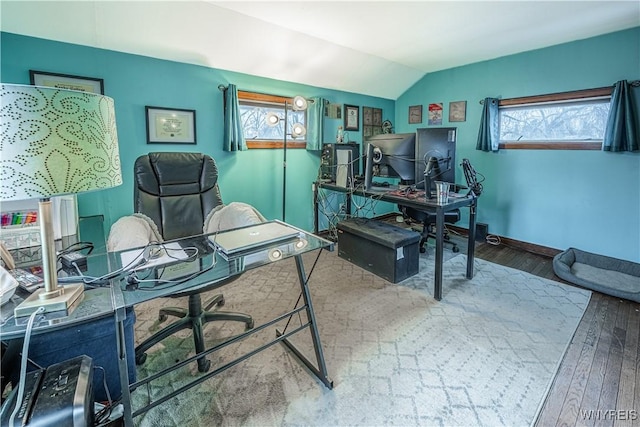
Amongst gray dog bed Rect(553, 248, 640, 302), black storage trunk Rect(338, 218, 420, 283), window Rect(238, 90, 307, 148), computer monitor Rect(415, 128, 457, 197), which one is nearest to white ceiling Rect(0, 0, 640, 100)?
window Rect(238, 90, 307, 148)

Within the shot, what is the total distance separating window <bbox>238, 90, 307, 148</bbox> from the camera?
3395 millimetres

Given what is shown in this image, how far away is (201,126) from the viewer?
10.0 feet

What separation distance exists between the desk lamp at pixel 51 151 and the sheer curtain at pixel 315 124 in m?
2.98

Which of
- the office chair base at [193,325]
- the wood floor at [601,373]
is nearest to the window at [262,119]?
the office chair base at [193,325]

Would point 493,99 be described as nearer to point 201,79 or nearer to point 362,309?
point 362,309

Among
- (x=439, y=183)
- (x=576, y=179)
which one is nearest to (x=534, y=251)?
(x=576, y=179)

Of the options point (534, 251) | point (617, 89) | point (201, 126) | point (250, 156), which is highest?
point (617, 89)

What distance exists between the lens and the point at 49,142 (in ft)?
2.51

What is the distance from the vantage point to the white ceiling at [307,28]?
222cm

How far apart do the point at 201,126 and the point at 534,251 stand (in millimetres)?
3863

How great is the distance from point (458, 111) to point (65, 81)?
4131 millimetres

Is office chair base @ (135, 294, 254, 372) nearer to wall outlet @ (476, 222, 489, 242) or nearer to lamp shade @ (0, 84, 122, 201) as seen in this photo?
lamp shade @ (0, 84, 122, 201)

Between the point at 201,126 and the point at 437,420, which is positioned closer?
the point at 437,420

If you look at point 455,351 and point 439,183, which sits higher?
point 439,183
